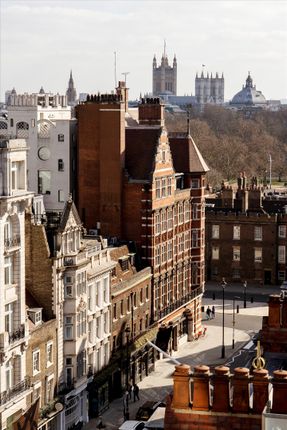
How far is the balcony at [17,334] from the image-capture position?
49.8m

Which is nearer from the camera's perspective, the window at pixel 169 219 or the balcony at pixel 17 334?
the balcony at pixel 17 334

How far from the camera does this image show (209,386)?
24766mm

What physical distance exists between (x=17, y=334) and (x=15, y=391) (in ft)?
9.19

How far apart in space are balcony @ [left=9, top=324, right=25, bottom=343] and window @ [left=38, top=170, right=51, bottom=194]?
24394 mm

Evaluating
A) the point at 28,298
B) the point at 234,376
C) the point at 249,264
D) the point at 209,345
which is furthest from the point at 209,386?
the point at 249,264

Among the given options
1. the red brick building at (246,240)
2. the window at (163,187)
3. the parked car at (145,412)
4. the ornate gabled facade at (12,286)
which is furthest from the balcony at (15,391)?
Result: the red brick building at (246,240)

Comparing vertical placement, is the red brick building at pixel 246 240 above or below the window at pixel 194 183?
below

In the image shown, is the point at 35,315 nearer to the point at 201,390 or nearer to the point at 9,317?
the point at 9,317

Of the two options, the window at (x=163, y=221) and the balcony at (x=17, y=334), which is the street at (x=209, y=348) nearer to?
the window at (x=163, y=221)

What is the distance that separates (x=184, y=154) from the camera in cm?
8106

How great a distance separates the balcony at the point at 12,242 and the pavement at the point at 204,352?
41.5 ft

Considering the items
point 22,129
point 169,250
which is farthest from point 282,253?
point 22,129

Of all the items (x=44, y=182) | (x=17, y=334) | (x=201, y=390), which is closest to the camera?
(x=201, y=390)

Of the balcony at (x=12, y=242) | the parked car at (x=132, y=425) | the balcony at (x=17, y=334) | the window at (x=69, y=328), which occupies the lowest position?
→ the parked car at (x=132, y=425)
